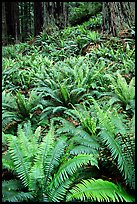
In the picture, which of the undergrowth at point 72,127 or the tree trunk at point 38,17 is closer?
the undergrowth at point 72,127

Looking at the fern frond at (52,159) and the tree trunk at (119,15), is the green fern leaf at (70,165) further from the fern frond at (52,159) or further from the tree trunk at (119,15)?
the tree trunk at (119,15)

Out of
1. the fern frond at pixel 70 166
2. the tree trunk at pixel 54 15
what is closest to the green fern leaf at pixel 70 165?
the fern frond at pixel 70 166

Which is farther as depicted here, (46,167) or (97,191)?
(46,167)

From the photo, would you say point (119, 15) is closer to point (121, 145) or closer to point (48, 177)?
point (121, 145)

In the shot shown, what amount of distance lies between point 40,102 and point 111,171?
215 cm

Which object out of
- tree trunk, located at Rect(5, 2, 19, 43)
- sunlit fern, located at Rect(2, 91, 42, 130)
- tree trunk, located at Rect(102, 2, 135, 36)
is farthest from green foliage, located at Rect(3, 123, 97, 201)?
tree trunk, located at Rect(5, 2, 19, 43)

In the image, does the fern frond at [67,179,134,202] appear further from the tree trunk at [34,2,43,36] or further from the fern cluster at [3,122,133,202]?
the tree trunk at [34,2,43,36]

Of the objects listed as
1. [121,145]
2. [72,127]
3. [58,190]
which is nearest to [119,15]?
[72,127]

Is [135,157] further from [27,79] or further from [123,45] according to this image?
[123,45]

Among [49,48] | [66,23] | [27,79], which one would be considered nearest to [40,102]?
[27,79]

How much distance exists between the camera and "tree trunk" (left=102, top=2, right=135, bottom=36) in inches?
291

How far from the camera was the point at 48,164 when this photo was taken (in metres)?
2.61

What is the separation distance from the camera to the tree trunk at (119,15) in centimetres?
740

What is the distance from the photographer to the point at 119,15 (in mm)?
7426
